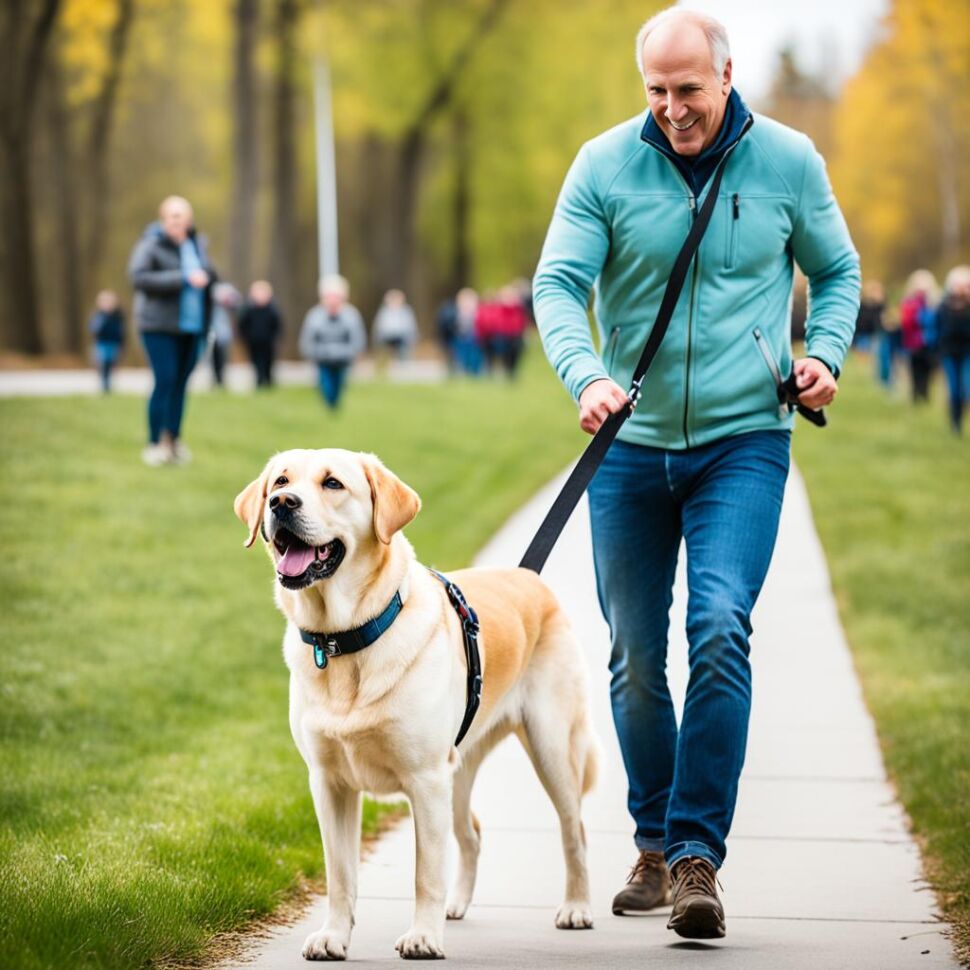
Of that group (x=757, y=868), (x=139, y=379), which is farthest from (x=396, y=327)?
(x=757, y=868)

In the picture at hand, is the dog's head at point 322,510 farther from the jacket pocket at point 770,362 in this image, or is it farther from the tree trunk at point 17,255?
the tree trunk at point 17,255

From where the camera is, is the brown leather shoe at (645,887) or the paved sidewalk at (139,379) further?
the paved sidewalk at (139,379)

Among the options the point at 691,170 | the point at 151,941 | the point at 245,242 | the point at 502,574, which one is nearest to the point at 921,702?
the point at 502,574

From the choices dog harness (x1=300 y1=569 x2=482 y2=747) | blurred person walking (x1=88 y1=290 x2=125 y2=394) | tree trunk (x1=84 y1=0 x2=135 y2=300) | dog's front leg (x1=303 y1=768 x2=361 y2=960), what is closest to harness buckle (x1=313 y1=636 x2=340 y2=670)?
dog harness (x1=300 y1=569 x2=482 y2=747)

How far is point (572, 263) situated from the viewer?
4.93 metres

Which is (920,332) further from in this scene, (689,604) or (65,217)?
(689,604)

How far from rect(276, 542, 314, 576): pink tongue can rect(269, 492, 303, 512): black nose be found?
132 millimetres

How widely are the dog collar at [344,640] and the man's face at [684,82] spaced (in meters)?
1.58

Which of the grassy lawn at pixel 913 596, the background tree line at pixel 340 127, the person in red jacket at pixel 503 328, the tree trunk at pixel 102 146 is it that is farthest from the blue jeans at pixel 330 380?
the tree trunk at pixel 102 146

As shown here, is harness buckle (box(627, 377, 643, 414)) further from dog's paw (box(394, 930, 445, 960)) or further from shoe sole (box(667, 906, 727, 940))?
dog's paw (box(394, 930, 445, 960))

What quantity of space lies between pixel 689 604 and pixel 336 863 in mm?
1188

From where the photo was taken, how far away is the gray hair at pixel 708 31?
4727 mm

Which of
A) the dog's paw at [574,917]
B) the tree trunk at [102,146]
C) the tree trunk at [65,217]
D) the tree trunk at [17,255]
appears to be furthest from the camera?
the tree trunk at [65,217]

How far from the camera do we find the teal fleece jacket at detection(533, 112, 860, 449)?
4.86 metres
